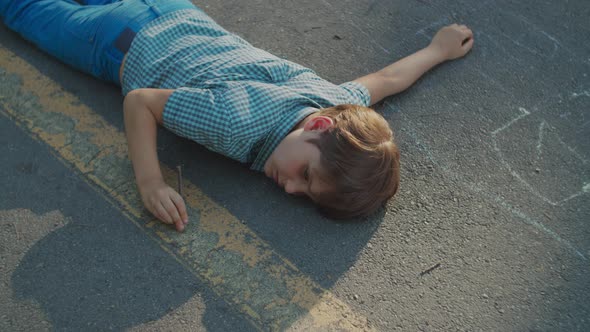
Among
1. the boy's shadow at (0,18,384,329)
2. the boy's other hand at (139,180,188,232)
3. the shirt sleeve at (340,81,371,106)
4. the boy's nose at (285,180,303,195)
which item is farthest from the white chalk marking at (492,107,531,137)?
the boy's other hand at (139,180,188,232)

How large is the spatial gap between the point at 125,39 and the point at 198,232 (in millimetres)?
975

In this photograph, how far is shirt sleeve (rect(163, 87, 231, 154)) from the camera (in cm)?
221

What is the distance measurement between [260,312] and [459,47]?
72.4 inches

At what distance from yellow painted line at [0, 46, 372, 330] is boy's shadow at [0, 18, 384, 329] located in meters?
0.05

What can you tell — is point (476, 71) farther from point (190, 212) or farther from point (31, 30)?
point (31, 30)

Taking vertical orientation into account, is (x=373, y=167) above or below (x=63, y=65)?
above

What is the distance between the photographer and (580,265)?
2.32 m

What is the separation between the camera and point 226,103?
A: 2.24 m

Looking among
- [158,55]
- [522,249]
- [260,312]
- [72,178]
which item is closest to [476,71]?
[522,249]

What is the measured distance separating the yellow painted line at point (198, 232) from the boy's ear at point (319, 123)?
453 millimetres

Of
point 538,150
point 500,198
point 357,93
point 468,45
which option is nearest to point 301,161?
point 357,93

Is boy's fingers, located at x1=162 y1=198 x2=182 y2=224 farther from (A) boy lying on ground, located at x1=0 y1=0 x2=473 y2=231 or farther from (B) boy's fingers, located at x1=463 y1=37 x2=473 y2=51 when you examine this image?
(B) boy's fingers, located at x1=463 y1=37 x2=473 y2=51

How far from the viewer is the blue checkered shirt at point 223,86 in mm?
2240

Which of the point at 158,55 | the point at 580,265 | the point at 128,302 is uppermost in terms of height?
the point at 158,55
